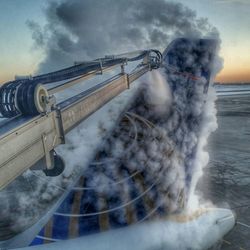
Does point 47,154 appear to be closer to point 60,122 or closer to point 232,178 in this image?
point 60,122

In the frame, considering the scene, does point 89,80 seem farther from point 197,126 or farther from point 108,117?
point 197,126

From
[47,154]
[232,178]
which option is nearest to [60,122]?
[47,154]

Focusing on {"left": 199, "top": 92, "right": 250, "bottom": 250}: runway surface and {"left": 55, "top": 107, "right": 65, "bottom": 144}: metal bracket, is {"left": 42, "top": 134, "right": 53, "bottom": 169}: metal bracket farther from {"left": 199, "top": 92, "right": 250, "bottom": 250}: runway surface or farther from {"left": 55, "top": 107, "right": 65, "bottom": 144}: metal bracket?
{"left": 199, "top": 92, "right": 250, "bottom": 250}: runway surface

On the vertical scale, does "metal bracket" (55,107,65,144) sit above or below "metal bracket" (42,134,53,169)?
above

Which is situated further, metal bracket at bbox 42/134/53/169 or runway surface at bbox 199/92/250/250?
runway surface at bbox 199/92/250/250

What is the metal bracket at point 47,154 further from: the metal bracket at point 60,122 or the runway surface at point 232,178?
the runway surface at point 232,178

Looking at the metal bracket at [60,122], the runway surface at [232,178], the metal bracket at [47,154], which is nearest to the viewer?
the metal bracket at [47,154]

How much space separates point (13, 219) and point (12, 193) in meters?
2.46

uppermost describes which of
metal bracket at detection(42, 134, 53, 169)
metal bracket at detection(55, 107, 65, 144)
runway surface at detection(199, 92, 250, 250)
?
metal bracket at detection(55, 107, 65, 144)

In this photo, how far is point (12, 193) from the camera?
21.3m

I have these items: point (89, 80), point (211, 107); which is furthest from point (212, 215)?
point (89, 80)

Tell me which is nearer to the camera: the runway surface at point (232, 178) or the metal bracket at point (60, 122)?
the metal bracket at point (60, 122)

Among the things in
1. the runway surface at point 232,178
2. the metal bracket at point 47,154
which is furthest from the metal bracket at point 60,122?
the runway surface at point 232,178

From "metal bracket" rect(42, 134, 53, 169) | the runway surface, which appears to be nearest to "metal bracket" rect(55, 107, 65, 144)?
"metal bracket" rect(42, 134, 53, 169)
